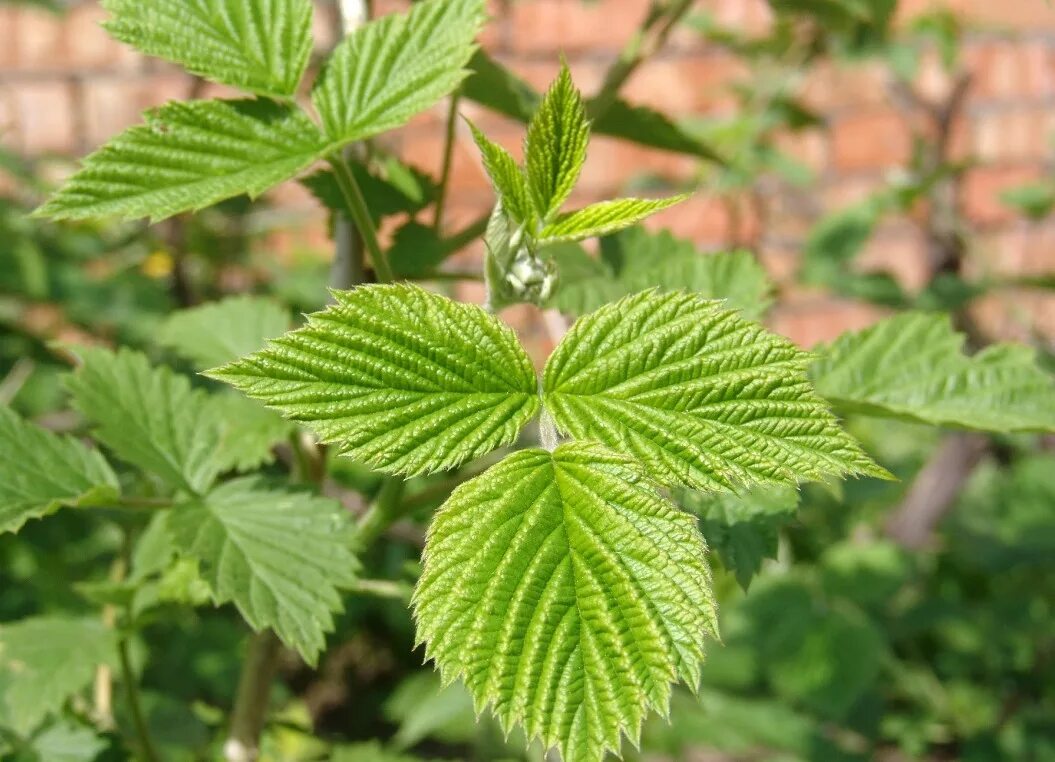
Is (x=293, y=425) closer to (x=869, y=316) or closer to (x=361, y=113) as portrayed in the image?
(x=361, y=113)

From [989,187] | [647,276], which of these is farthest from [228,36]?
[989,187]

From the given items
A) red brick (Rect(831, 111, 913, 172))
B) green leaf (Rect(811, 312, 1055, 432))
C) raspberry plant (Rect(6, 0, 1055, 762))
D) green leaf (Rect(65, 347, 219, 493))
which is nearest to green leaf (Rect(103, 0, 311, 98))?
raspberry plant (Rect(6, 0, 1055, 762))

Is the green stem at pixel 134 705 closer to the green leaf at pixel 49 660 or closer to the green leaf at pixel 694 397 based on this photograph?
the green leaf at pixel 49 660

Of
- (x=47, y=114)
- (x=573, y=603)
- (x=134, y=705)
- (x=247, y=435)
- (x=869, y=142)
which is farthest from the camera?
(x=869, y=142)

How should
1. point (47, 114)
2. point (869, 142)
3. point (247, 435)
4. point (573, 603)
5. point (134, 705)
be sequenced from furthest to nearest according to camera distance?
point (869, 142) → point (47, 114) → point (134, 705) → point (247, 435) → point (573, 603)

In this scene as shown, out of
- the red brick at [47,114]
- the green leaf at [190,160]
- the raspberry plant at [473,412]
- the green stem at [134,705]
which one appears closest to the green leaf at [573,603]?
the raspberry plant at [473,412]

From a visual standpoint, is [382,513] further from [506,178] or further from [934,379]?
[934,379]

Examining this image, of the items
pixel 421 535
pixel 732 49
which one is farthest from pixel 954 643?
pixel 421 535
